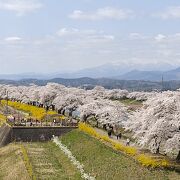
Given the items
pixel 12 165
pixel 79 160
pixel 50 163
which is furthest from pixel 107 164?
pixel 12 165

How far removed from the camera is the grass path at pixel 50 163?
131 ft

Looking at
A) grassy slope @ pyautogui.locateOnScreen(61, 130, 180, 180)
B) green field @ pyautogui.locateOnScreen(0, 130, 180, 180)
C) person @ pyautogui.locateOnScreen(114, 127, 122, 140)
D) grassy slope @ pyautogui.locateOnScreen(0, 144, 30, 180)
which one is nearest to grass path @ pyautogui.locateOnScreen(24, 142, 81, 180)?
green field @ pyautogui.locateOnScreen(0, 130, 180, 180)

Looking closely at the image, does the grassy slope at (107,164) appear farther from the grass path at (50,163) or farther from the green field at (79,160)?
the grass path at (50,163)

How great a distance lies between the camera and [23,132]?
209 feet

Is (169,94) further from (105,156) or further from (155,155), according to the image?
(105,156)

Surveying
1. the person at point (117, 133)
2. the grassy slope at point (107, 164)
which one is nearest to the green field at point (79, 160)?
the grassy slope at point (107, 164)

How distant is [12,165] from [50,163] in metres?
4.42

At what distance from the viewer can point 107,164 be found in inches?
1555

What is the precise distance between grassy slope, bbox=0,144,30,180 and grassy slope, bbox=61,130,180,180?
21.4ft

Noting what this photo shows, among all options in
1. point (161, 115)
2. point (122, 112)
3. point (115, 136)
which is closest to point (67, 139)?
point (115, 136)

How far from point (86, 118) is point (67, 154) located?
29.3 m

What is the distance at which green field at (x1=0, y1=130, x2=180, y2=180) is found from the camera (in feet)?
118

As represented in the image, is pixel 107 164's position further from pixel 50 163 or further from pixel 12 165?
pixel 12 165

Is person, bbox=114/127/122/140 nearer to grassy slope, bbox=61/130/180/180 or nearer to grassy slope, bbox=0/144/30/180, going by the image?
grassy slope, bbox=61/130/180/180
